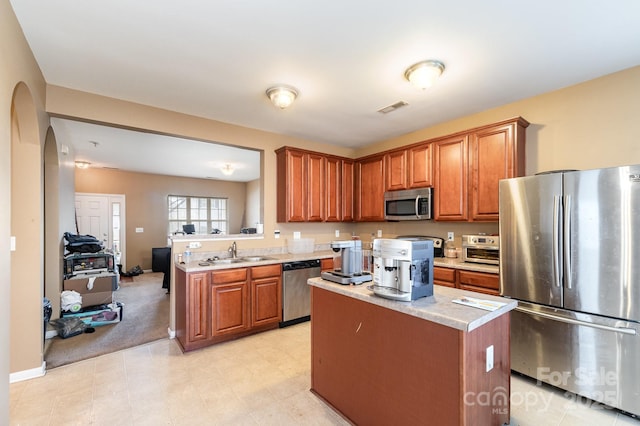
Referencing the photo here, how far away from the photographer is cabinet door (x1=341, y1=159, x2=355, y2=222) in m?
4.67

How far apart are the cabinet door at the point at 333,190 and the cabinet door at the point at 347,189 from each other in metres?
0.06

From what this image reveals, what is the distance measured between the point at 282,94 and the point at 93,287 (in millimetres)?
3943

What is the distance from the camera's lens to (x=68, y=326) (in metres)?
3.35

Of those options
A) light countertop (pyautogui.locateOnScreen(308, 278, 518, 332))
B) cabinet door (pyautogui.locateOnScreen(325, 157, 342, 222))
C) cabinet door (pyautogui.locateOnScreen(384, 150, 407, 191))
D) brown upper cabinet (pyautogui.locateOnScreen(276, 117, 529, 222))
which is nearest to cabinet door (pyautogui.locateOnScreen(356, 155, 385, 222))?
brown upper cabinet (pyautogui.locateOnScreen(276, 117, 529, 222))

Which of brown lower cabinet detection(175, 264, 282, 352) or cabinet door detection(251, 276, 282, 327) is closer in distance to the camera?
brown lower cabinet detection(175, 264, 282, 352)

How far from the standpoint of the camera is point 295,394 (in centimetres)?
227

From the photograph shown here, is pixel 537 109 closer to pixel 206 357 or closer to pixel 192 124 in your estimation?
pixel 192 124

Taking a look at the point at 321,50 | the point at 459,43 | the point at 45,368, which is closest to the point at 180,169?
the point at 45,368

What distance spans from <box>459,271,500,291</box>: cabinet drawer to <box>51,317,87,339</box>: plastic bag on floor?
14.7 ft

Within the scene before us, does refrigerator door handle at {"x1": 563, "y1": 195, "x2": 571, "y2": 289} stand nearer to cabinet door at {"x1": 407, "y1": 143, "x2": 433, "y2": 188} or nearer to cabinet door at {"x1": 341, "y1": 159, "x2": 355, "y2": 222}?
cabinet door at {"x1": 407, "y1": 143, "x2": 433, "y2": 188}

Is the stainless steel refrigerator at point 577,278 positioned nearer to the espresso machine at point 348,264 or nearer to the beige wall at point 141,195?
the espresso machine at point 348,264

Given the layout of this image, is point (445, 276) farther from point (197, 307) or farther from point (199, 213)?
point (199, 213)

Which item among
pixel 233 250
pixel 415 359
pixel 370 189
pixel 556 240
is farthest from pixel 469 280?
pixel 233 250

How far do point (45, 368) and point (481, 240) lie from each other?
4.44 m
